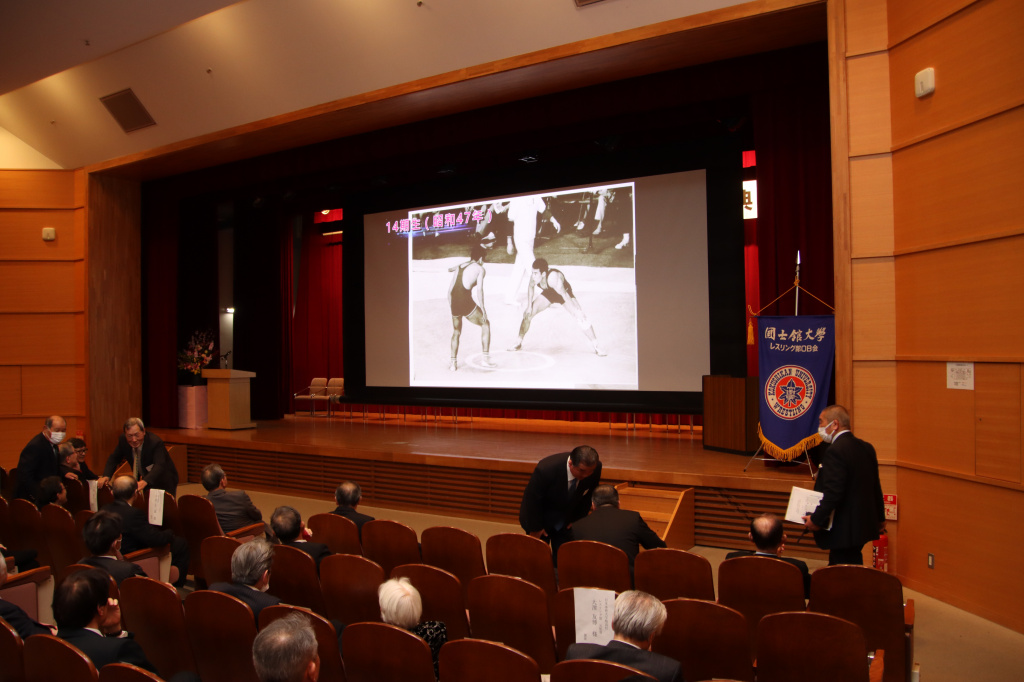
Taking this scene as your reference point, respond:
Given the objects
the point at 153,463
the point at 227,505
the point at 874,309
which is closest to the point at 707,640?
the point at 874,309

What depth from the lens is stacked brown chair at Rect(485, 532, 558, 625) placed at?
3453 millimetres

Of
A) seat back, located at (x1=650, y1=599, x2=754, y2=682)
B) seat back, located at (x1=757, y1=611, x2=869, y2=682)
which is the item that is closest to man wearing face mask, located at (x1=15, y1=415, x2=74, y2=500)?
seat back, located at (x1=650, y1=599, x2=754, y2=682)

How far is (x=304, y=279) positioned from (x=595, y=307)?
7.86m

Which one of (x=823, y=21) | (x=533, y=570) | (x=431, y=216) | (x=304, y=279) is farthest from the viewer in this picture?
(x=304, y=279)

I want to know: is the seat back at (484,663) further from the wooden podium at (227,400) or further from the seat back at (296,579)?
the wooden podium at (227,400)

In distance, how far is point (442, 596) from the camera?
116 inches

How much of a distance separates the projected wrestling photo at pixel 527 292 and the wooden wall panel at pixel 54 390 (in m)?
4.62

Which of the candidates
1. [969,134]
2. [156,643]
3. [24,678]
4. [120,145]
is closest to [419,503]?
[156,643]

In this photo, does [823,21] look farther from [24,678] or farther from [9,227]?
[9,227]

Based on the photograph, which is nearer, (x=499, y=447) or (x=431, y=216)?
Result: (x=499, y=447)

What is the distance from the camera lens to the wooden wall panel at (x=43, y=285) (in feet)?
31.6

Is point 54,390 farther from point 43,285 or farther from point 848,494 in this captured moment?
point 848,494

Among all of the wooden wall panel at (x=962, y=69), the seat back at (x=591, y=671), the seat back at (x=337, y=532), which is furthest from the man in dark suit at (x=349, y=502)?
the wooden wall panel at (x=962, y=69)

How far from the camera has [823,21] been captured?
552 centimetres
